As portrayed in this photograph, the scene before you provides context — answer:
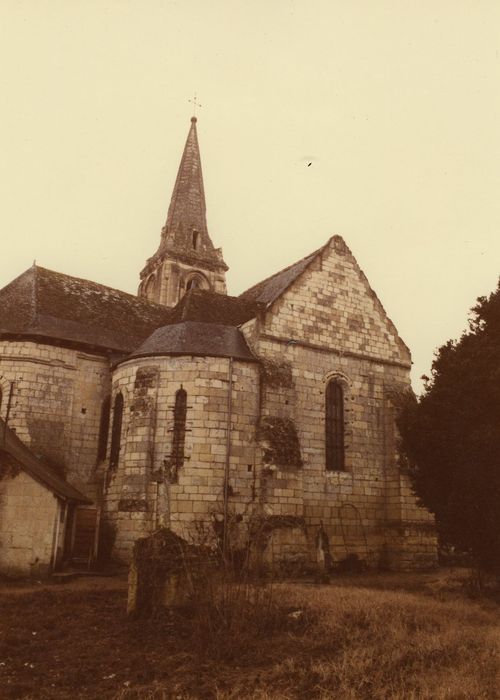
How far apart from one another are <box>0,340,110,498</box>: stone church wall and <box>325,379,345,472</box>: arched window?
25.3 feet

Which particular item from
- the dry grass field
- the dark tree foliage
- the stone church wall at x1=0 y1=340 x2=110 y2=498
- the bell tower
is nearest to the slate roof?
the stone church wall at x1=0 y1=340 x2=110 y2=498

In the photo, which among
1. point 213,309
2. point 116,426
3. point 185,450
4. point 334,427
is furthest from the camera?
point 213,309

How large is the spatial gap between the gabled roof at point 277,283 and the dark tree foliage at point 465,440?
22.0ft

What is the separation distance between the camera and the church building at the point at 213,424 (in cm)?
1588

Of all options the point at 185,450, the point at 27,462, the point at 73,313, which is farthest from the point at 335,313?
the point at 27,462

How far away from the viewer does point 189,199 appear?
39.8 meters

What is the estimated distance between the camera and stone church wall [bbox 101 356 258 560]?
52.2 ft

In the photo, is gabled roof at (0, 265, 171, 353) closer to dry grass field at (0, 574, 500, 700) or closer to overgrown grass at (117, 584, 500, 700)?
dry grass field at (0, 574, 500, 700)

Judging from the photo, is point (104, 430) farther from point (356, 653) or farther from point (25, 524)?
point (356, 653)

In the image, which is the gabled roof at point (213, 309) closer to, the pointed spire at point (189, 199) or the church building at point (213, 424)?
the church building at point (213, 424)

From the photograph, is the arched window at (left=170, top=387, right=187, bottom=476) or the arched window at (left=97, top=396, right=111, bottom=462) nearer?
the arched window at (left=170, top=387, right=187, bottom=476)

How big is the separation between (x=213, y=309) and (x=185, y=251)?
18.7 meters

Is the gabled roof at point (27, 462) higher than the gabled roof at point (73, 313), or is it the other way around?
the gabled roof at point (73, 313)

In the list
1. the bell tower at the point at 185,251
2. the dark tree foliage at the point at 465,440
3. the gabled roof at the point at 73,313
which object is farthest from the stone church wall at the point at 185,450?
the bell tower at the point at 185,251
